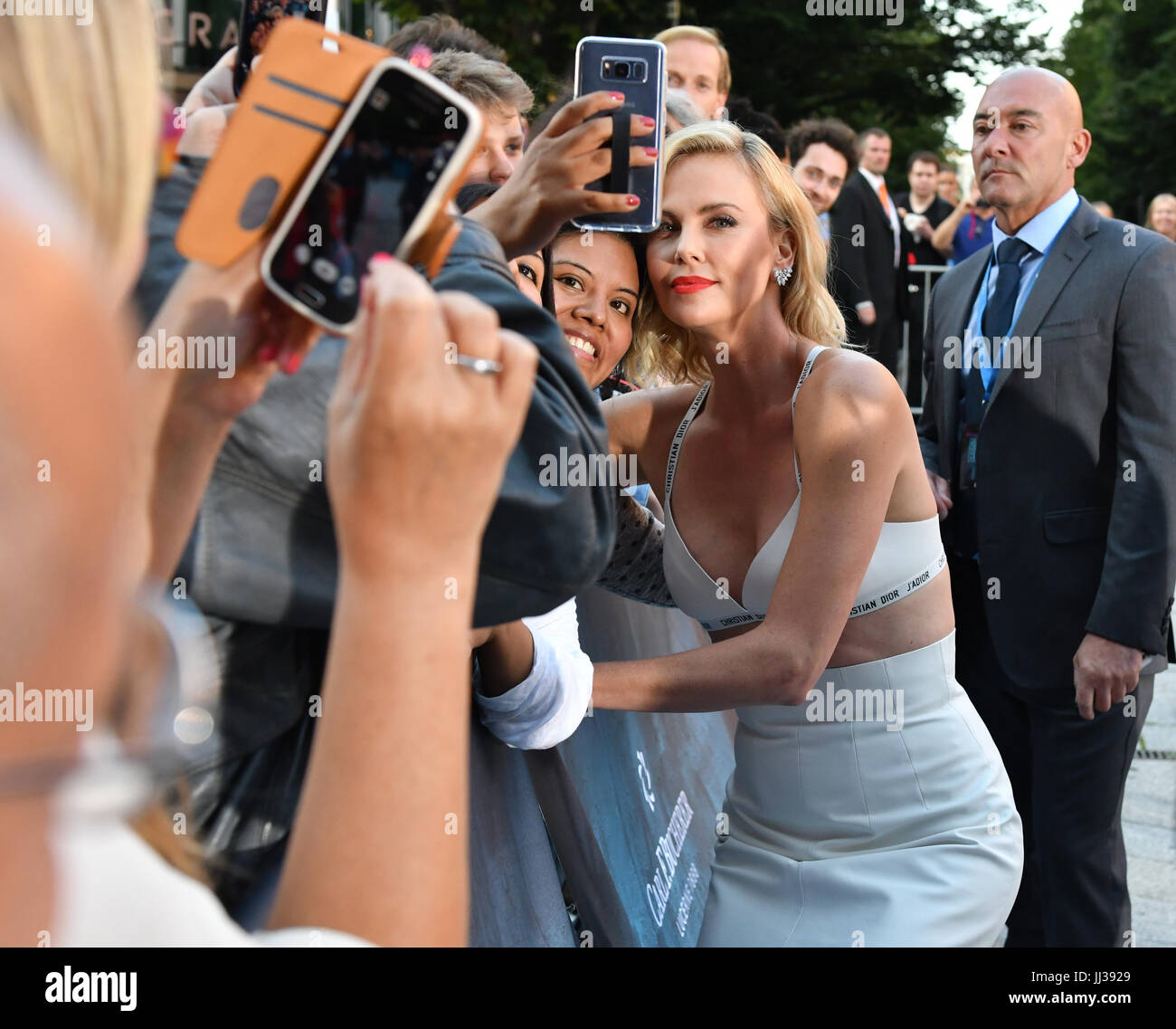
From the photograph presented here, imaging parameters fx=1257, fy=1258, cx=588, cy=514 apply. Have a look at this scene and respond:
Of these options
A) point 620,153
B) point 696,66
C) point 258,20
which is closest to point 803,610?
point 620,153

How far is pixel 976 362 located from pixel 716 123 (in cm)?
144

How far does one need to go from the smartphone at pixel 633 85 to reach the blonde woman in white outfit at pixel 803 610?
0.67m

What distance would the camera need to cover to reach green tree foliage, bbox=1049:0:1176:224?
33531 mm

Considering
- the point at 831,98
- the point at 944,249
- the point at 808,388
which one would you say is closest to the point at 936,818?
the point at 808,388

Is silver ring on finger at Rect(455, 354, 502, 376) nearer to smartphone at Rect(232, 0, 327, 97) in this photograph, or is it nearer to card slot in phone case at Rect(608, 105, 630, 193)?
smartphone at Rect(232, 0, 327, 97)

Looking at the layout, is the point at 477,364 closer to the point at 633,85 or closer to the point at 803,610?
the point at 633,85

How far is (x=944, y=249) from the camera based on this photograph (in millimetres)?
11656

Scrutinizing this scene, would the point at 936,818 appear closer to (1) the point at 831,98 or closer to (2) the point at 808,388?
(2) the point at 808,388

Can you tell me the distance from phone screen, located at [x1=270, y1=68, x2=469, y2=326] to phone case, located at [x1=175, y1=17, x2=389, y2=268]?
2 centimetres

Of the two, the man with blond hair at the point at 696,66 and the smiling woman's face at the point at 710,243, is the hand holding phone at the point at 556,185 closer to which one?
the smiling woman's face at the point at 710,243

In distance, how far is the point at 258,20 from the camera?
5.56ft

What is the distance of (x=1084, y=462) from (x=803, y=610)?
1567mm

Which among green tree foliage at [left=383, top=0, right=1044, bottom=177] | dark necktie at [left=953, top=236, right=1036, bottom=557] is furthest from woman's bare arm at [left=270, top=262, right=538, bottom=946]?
green tree foliage at [left=383, top=0, right=1044, bottom=177]

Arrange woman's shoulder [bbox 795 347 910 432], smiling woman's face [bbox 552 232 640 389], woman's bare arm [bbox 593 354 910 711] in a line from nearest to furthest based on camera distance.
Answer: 1. woman's bare arm [bbox 593 354 910 711]
2. woman's shoulder [bbox 795 347 910 432]
3. smiling woman's face [bbox 552 232 640 389]
